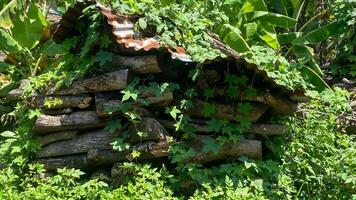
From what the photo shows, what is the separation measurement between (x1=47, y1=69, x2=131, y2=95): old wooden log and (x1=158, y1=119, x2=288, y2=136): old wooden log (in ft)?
1.96

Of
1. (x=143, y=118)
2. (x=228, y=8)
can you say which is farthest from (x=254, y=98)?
(x=228, y=8)

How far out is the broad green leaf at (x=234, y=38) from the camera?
7.22 metres

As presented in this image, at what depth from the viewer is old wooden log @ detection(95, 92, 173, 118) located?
A: 553 cm

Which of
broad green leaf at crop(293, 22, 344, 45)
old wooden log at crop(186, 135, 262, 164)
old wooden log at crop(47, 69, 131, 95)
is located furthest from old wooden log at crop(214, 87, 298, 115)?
broad green leaf at crop(293, 22, 344, 45)

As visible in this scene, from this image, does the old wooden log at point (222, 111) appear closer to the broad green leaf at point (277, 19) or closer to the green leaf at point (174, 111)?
the green leaf at point (174, 111)

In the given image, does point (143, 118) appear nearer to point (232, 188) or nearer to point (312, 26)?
point (232, 188)

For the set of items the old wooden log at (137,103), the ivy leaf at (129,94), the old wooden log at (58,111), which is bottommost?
the old wooden log at (58,111)

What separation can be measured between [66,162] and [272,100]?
2.33 meters

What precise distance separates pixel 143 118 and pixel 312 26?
15.6 ft

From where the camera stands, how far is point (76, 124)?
5.71m

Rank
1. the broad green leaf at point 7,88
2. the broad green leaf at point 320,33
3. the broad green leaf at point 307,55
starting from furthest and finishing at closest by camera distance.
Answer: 1. the broad green leaf at point 307,55
2. the broad green leaf at point 320,33
3. the broad green leaf at point 7,88

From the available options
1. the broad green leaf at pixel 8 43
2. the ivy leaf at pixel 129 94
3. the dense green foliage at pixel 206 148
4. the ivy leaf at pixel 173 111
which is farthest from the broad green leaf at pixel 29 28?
the ivy leaf at pixel 173 111

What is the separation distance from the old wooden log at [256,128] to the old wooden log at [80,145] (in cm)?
63

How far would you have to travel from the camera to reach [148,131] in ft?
17.9
